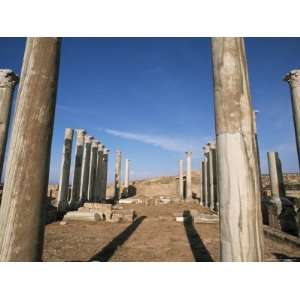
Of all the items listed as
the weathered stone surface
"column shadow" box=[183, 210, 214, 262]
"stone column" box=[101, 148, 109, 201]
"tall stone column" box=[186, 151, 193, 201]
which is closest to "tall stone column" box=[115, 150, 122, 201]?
"stone column" box=[101, 148, 109, 201]

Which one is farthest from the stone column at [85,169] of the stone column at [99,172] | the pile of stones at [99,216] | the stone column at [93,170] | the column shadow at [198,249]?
the column shadow at [198,249]

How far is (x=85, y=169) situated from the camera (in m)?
19.4

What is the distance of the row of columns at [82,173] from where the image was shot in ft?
51.4

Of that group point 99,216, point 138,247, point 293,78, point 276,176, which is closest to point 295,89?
point 293,78

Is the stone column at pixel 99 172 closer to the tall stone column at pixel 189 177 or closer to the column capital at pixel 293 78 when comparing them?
the tall stone column at pixel 189 177

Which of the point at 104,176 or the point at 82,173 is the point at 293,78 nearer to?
the point at 82,173

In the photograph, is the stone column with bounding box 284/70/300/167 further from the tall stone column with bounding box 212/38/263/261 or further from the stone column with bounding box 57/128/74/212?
the stone column with bounding box 57/128/74/212

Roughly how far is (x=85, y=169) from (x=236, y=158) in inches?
722

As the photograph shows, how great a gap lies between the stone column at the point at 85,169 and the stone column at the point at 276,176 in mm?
13476

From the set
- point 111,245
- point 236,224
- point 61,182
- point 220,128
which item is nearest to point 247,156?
point 220,128

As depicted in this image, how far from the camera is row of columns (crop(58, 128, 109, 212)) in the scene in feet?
51.4

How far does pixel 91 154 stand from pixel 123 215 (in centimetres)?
959

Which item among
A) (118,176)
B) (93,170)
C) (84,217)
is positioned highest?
(93,170)

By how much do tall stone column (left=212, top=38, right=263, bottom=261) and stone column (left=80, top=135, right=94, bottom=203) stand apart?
17679mm
